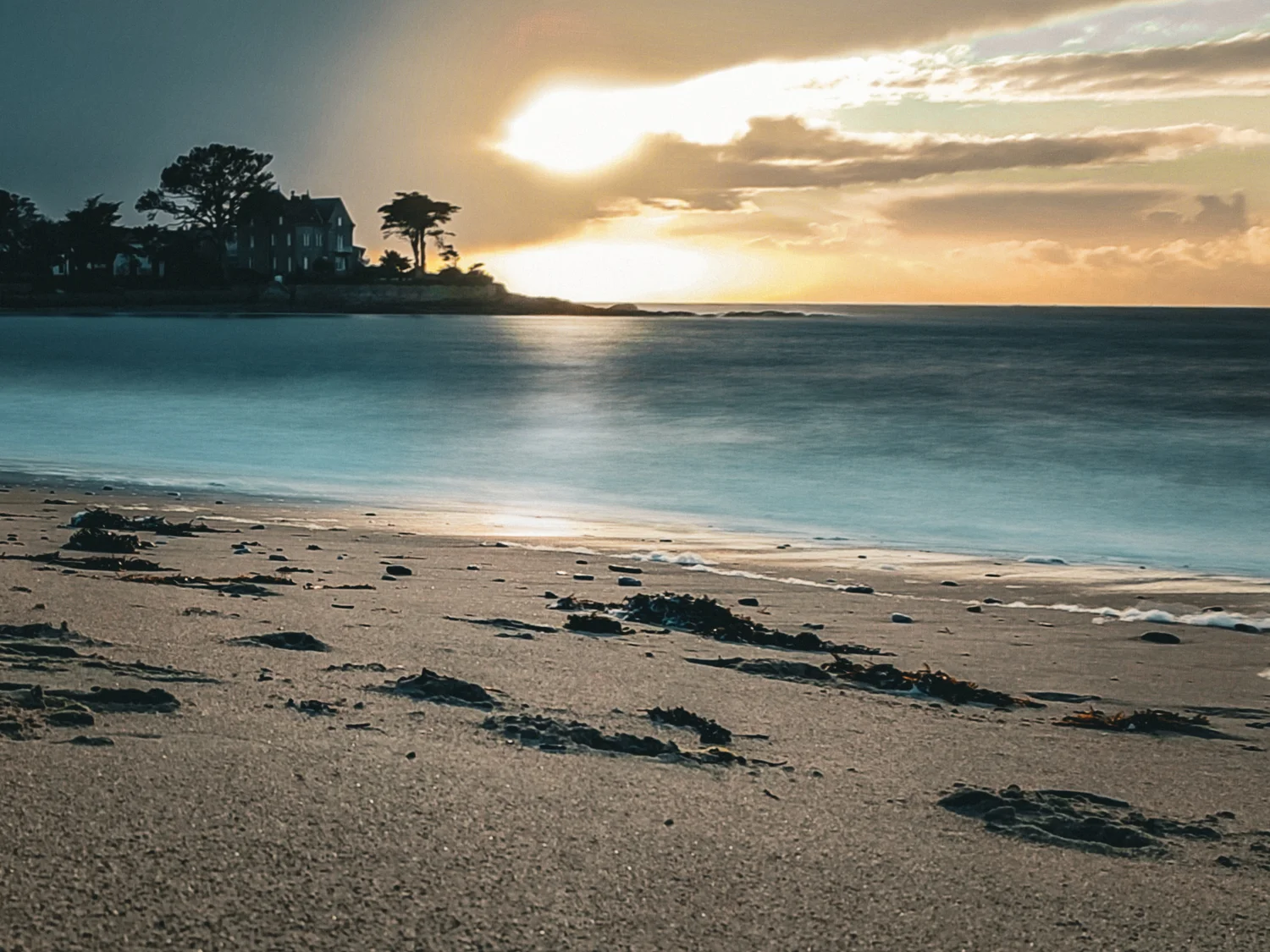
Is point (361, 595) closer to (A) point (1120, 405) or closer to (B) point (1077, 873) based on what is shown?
(B) point (1077, 873)

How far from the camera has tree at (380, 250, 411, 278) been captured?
112062 millimetres

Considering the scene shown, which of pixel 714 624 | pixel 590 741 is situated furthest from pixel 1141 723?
pixel 590 741

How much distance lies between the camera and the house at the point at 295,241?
10781 centimetres

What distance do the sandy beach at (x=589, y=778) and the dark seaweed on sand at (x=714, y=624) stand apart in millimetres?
25

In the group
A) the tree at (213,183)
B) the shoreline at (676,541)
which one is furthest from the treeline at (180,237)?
the shoreline at (676,541)

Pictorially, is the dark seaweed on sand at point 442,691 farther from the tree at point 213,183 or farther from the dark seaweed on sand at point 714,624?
the tree at point 213,183

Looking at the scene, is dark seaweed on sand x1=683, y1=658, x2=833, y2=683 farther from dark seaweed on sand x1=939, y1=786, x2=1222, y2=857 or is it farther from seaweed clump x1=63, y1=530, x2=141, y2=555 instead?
seaweed clump x1=63, y1=530, x2=141, y2=555

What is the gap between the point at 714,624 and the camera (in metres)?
5.88

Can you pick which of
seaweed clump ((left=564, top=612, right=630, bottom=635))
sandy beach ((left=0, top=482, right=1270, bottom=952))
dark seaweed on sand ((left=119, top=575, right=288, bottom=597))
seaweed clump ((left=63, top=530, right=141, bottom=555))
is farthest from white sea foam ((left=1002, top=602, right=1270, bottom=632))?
seaweed clump ((left=63, top=530, right=141, bottom=555))

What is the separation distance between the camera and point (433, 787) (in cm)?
283

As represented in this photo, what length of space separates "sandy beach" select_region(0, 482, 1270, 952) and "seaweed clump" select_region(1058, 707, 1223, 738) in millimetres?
34

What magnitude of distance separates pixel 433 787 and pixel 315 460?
18.4 metres

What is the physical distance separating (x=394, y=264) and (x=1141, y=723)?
371 feet

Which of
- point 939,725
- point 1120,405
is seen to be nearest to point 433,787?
point 939,725
